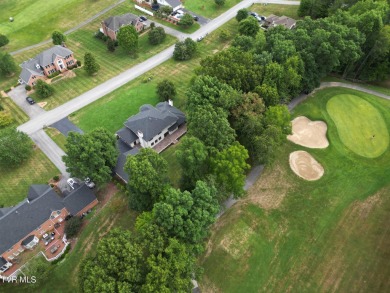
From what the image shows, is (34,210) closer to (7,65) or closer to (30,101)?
(30,101)

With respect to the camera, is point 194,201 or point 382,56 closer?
point 194,201

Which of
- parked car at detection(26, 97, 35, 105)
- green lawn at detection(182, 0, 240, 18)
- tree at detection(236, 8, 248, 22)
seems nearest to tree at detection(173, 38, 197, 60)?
tree at detection(236, 8, 248, 22)

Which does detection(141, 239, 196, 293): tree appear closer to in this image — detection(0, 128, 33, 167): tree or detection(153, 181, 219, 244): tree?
detection(153, 181, 219, 244): tree

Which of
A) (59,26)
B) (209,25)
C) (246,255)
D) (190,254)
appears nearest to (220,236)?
(246,255)

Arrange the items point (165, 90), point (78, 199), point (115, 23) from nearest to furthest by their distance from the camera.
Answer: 1. point (78, 199)
2. point (165, 90)
3. point (115, 23)

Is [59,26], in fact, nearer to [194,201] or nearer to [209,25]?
[209,25]

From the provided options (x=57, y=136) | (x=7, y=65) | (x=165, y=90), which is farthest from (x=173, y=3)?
(x=57, y=136)
